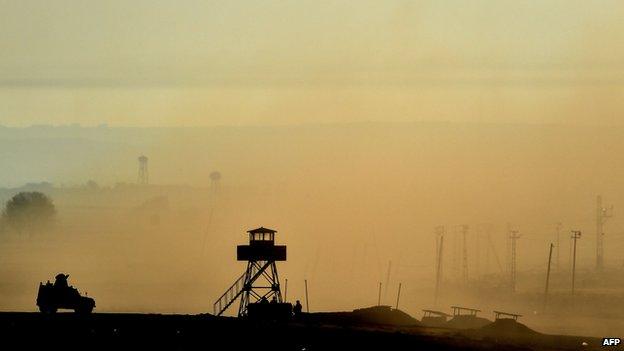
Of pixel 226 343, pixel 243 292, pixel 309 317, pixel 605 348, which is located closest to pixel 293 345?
pixel 226 343

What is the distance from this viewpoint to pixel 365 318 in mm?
190750

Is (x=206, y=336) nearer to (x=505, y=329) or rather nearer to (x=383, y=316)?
(x=505, y=329)

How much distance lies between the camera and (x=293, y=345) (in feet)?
431

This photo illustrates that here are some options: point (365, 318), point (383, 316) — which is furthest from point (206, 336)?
point (383, 316)

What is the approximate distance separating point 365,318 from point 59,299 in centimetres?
4104

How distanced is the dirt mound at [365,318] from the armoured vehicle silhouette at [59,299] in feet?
88.3

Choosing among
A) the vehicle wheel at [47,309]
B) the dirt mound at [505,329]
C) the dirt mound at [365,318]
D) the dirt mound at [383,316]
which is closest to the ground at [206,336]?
the dirt mound at [505,329]

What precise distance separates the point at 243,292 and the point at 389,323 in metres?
21.4

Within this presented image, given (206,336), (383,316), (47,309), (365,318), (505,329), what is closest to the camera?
(206,336)

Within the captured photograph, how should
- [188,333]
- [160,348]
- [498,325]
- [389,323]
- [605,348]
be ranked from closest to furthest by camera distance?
[160,348]
[188,333]
[605,348]
[498,325]
[389,323]

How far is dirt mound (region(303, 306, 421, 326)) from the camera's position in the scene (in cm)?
17901

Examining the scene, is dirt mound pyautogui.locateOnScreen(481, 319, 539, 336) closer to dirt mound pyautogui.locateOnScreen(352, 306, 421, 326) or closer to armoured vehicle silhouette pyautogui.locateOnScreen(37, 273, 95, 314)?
dirt mound pyautogui.locateOnScreen(352, 306, 421, 326)

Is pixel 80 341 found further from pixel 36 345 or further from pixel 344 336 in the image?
pixel 344 336

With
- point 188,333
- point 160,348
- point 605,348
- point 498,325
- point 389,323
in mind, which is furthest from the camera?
point 389,323
